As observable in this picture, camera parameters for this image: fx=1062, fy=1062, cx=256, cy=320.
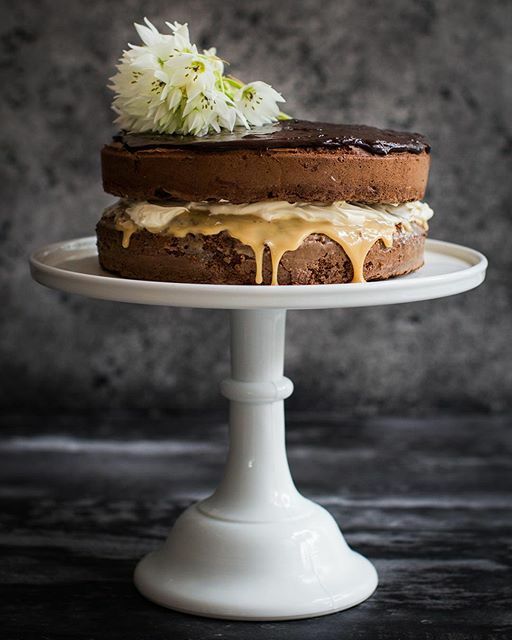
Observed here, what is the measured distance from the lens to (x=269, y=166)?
1.65 m

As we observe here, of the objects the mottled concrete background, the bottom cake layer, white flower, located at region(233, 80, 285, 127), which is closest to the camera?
the bottom cake layer

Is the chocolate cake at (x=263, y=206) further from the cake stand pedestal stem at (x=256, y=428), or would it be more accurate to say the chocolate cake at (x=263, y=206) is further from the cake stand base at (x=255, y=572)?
the cake stand base at (x=255, y=572)

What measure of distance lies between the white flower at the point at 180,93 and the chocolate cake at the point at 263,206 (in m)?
0.04

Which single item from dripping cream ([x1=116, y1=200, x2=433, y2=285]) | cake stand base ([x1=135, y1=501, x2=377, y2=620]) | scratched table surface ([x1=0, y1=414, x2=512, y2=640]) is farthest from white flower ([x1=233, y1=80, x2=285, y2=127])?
scratched table surface ([x1=0, y1=414, x2=512, y2=640])

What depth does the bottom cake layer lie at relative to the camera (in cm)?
168

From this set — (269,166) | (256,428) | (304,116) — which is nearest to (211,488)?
(256,428)

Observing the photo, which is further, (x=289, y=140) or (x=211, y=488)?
(x=211, y=488)

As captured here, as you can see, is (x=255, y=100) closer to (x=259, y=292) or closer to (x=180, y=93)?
(x=180, y=93)

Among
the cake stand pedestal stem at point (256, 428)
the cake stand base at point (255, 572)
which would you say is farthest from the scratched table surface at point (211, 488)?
the cake stand pedestal stem at point (256, 428)

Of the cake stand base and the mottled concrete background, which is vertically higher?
the mottled concrete background

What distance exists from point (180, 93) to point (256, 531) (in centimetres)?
80

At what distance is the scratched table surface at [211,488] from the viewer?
1915 mm

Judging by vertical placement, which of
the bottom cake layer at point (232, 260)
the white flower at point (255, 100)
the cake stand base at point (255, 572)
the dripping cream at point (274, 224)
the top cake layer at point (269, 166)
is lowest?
the cake stand base at point (255, 572)

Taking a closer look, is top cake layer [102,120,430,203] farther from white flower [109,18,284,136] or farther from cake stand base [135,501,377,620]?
cake stand base [135,501,377,620]
